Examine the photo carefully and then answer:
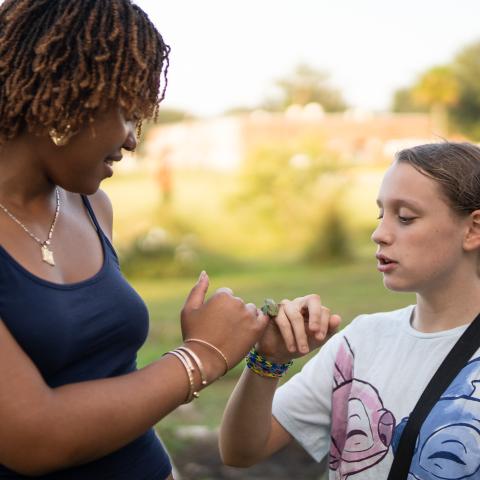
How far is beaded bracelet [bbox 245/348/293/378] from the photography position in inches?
86.0

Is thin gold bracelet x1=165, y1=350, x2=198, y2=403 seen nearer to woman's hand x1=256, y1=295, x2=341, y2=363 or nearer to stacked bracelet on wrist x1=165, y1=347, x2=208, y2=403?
stacked bracelet on wrist x1=165, y1=347, x2=208, y2=403

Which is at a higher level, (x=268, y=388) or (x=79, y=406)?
(x=79, y=406)

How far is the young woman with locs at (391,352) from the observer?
6.81 feet

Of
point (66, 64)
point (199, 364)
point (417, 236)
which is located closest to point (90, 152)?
point (66, 64)

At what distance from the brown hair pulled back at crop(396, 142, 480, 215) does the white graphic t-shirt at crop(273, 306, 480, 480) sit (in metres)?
0.33

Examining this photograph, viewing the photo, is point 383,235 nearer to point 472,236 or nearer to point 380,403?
point 472,236

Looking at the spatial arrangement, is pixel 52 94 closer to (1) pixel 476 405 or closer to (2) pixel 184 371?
(2) pixel 184 371

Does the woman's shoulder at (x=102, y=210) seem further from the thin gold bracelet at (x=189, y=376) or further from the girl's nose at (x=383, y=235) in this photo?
the girl's nose at (x=383, y=235)

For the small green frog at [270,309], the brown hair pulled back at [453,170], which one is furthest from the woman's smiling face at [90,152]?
the brown hair pulled back at [453,170]

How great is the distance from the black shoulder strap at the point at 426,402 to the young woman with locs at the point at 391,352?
10 mm

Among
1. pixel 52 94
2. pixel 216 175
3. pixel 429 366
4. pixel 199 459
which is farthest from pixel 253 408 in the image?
pixel 216 175

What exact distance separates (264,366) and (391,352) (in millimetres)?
334

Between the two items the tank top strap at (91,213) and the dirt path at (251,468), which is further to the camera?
the dirt path at (251,468)

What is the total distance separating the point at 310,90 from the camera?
42.5 m
